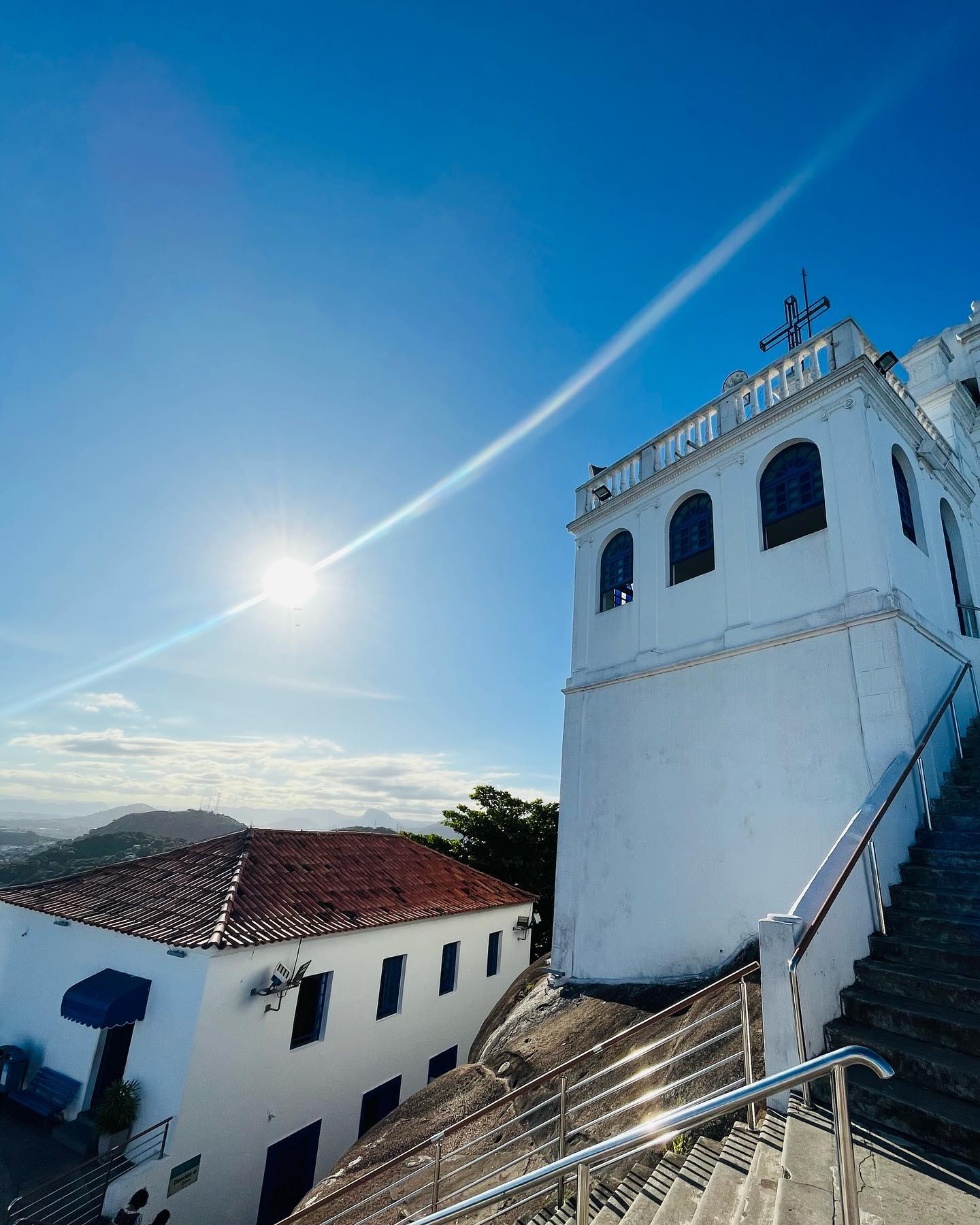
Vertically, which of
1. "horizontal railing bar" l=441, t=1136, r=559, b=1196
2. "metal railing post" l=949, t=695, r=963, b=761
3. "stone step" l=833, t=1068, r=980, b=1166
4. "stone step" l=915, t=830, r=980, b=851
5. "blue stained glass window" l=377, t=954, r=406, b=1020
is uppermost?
"metal railing post" l=949, t=695, r=963, b=761

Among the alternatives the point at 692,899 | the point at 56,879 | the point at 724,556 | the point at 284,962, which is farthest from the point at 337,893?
the point at 724,556

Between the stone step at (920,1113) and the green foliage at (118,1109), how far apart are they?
12227 millimetres

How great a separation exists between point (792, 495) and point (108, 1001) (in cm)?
1500

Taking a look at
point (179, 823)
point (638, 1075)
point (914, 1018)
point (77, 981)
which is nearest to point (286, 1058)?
point (77, 981)

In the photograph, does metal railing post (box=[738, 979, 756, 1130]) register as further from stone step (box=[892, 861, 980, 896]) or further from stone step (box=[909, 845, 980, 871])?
stone step (box=[909, 845, 980, 871])

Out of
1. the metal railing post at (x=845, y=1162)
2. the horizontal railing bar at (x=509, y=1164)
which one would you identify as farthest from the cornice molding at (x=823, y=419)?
the horizontal railing bar at (x=509, y=1164)

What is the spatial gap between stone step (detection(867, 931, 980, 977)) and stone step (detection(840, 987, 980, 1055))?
41cm

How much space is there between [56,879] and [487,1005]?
12.8 meters

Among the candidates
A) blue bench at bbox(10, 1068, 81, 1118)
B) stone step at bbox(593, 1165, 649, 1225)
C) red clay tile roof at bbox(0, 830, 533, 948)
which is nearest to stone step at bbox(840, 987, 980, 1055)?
stone step at bbox(593, 1165, 649, 1225)

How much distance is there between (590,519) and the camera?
12.2 meters

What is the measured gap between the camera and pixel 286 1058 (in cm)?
1155

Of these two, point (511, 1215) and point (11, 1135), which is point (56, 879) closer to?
point (11, 1135)

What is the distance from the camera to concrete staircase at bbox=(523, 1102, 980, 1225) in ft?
9.33

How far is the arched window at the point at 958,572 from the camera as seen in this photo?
9.61 meters
